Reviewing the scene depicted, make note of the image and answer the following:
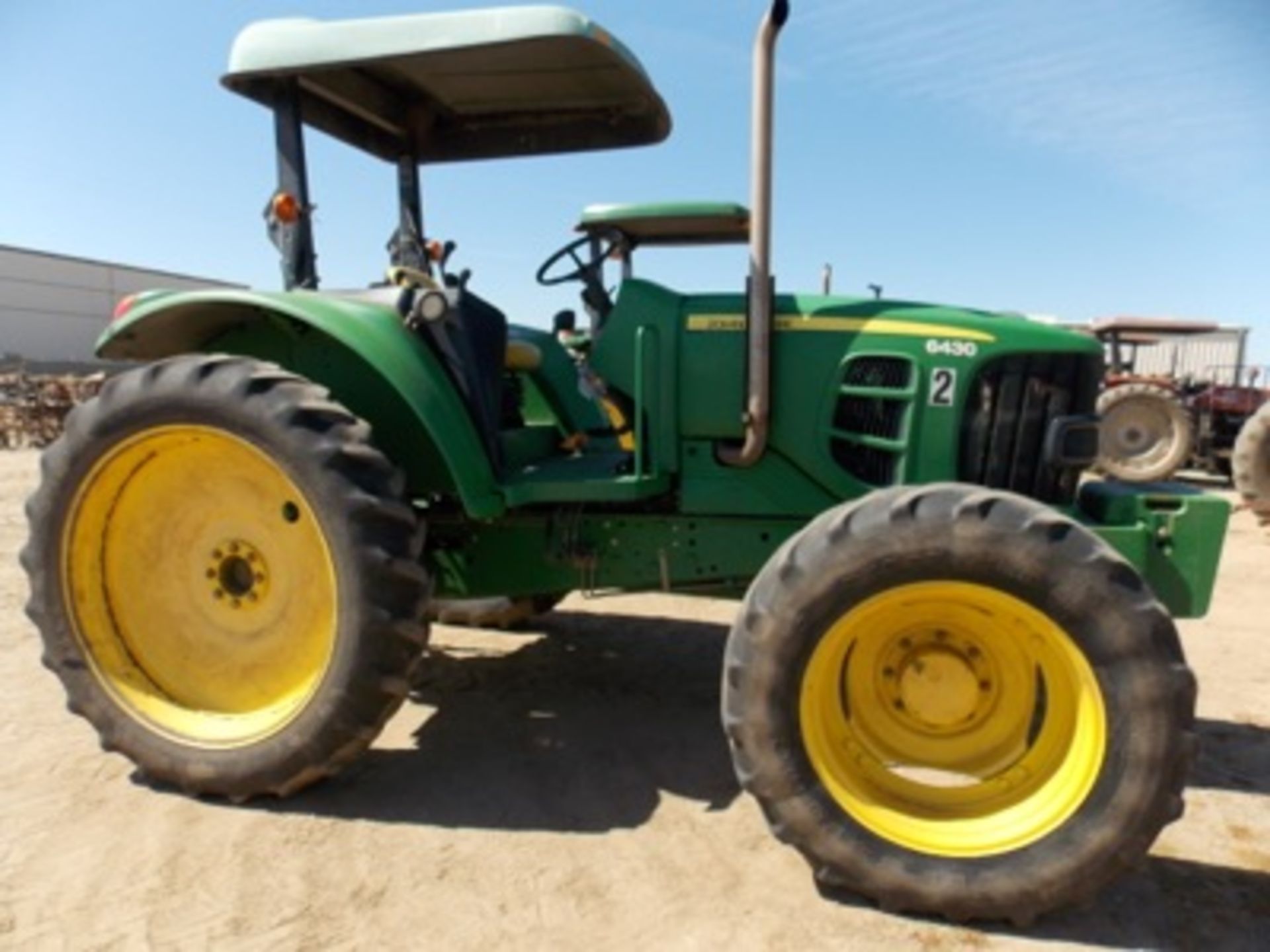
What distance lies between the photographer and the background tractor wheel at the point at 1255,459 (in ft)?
28.6

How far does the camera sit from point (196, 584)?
Result: 3002 mm

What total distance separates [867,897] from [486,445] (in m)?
1.80

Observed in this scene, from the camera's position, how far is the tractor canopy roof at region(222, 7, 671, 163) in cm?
273

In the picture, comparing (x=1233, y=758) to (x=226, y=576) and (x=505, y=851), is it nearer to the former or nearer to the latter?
(x=505, y=851)

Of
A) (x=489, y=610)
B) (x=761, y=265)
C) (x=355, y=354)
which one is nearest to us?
(x=761, y=265)

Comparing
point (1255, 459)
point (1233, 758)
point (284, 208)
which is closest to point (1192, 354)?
point (1255, 459)

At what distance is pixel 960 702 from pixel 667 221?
96.8 inches

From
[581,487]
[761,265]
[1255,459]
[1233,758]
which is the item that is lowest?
[1233,758]

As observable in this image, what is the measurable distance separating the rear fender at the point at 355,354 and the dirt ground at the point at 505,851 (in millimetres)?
971

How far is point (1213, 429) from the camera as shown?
40.4 ft

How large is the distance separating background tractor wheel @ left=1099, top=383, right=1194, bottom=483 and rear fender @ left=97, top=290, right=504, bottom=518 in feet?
34.3

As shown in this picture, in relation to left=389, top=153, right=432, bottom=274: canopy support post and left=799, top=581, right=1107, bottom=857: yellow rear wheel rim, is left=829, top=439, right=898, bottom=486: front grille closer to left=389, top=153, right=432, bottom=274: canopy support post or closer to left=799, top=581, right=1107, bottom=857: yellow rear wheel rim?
left=799, top=581, right=1107, bottom=857: yellow rear wheel rim

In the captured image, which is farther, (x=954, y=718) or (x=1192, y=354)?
(x=1192, y=354)

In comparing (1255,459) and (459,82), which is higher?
(459,82)
